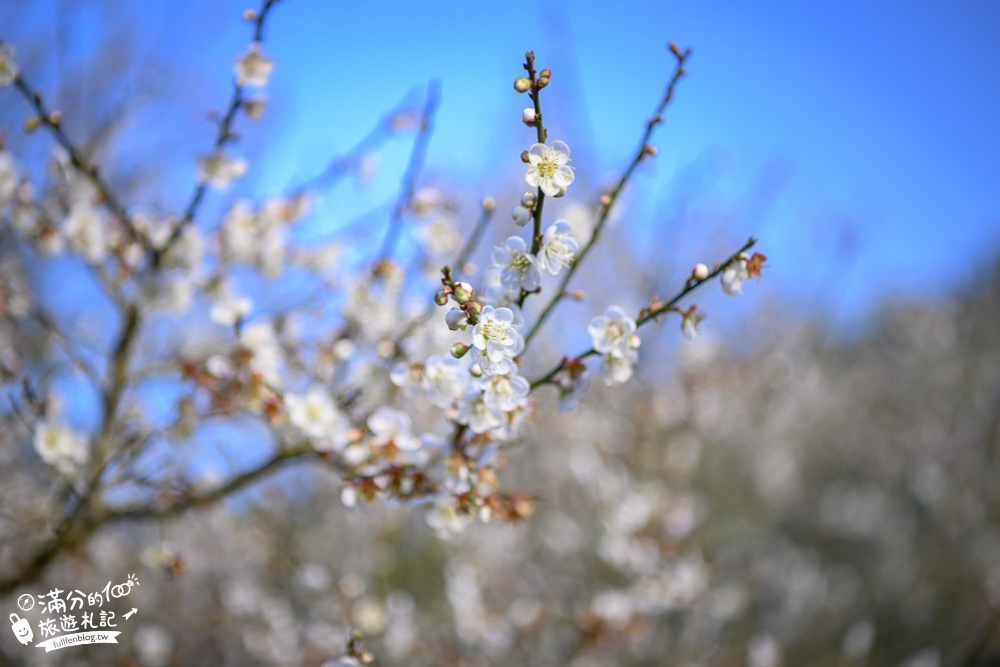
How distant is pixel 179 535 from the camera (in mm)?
5176

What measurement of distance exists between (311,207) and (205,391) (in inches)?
43.4

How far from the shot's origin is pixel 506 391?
1367mm

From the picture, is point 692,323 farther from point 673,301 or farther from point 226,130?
point 226,130

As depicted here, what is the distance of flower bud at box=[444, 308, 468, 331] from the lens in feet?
4.10

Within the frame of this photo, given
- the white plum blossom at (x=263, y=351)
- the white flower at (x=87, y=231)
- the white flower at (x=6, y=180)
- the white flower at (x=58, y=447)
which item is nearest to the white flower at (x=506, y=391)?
the white plum blossom at (x=263, y=351)

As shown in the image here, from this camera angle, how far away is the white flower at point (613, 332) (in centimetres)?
143

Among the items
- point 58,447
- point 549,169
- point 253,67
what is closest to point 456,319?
point 549,169

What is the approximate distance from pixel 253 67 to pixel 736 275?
1622mm

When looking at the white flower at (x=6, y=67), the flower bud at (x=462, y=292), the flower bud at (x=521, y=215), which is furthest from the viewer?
the white flower at (x=6, y=67)

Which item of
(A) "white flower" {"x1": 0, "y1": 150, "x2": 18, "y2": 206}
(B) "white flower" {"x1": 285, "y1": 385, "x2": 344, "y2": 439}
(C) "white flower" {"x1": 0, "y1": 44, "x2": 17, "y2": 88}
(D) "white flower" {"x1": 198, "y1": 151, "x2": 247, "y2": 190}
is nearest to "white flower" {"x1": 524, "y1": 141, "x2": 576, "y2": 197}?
(B) "white flower" {"x1": 285, "y1": 385, "x2": 344, "y2": 439}

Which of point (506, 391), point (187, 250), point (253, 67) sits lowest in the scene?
point (506, 391)

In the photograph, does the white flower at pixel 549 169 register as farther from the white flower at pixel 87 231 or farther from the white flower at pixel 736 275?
the white flower at pixel 87 231

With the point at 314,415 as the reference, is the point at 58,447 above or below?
above

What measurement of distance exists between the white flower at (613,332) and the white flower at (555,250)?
0.17 metres
